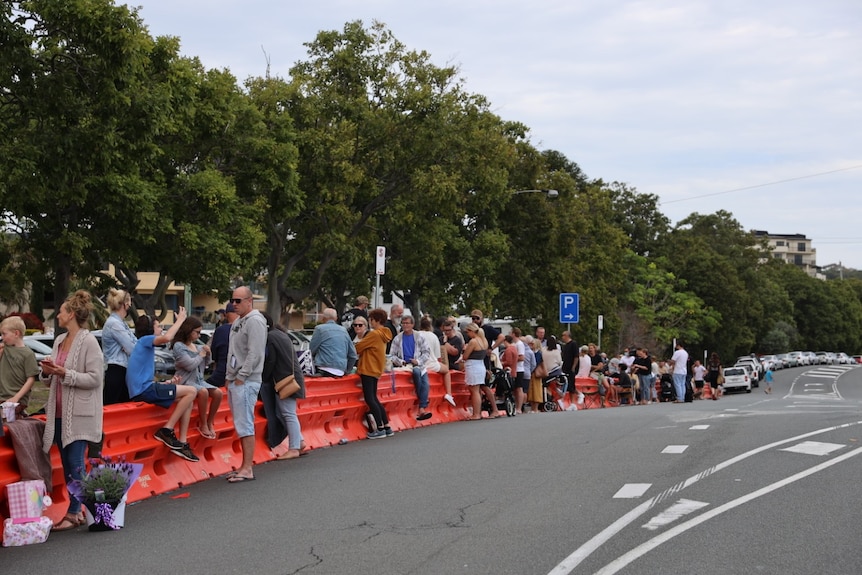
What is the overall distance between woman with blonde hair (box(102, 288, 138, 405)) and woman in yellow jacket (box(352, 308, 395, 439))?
5534 millimetres

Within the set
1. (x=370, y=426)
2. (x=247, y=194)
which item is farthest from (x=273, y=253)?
(x=370, y=426)

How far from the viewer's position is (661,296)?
285ft

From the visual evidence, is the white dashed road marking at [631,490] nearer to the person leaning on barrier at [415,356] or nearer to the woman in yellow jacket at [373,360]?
the woman in yellow jacket at [373,360]

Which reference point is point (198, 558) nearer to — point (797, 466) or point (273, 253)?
point (797, 466)

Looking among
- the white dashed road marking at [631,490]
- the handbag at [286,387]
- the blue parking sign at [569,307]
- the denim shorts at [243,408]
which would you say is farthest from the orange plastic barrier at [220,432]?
the blue parking sign at [569,307]

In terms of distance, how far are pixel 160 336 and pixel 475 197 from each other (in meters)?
33.7

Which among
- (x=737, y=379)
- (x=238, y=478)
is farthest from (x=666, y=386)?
(x=737, y=379)

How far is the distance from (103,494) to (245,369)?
296cm

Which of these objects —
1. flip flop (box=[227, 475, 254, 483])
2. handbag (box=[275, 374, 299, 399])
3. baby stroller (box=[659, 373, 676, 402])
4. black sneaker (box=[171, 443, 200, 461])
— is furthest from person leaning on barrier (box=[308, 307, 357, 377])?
baby stroller (box=[659, 373, 676, 402])

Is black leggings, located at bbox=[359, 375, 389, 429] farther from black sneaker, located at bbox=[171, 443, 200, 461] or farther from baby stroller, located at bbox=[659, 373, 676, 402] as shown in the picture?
baby stroller, located at bbox=[659, 373, 676, 402]

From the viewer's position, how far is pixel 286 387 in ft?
42.9

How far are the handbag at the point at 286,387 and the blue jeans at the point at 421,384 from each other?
5.99 meters

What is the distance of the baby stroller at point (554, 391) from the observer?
83.3 feet

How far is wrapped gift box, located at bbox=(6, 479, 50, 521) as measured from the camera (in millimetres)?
8953
